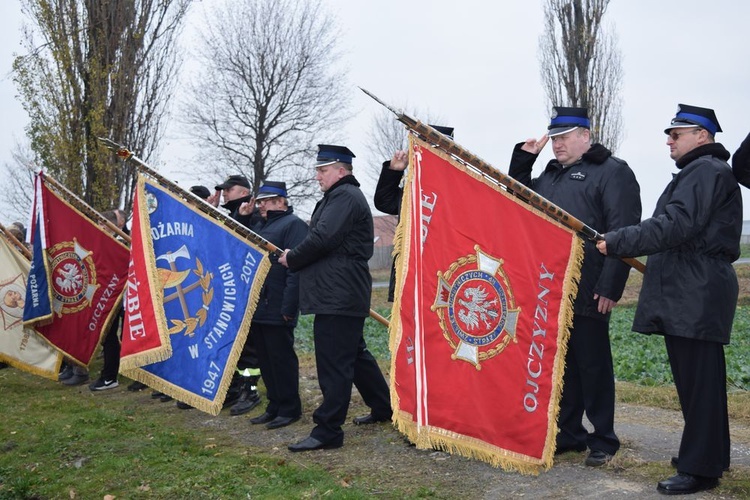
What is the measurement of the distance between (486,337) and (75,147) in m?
12.2

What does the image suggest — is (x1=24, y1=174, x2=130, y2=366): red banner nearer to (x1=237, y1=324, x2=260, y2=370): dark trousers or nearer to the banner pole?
(x1=237, y1=324, x2=260, y2=370): dark trousers

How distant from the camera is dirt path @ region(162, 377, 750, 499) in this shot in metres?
4.85

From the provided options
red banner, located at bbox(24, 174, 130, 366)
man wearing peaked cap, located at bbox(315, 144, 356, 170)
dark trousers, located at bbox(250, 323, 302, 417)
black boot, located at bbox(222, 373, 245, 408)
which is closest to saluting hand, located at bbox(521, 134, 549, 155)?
man wearing peaked cap, located at bbox(315, 144, 356, 170)

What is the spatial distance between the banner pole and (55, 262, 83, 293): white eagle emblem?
5.48 metres

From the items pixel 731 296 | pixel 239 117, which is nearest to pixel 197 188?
pixel 731 296

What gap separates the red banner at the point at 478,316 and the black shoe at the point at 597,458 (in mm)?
424

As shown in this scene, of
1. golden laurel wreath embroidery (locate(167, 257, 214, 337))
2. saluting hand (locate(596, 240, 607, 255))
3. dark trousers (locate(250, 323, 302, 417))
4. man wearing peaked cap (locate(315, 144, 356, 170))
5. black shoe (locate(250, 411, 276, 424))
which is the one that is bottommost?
black shoe (locate(250, 411, 276, 424))

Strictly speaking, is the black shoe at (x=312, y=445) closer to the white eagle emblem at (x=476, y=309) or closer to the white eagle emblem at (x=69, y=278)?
the white eagle emblem at (x=476, y=309)

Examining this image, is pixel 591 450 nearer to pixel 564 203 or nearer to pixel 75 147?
pixel 564 203

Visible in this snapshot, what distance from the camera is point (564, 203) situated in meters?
5.34

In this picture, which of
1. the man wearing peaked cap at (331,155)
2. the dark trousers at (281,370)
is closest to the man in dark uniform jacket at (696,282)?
the man wearing peaked cap at (331,155)

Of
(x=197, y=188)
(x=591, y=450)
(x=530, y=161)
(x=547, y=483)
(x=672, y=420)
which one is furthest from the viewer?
(x=197, y=188)

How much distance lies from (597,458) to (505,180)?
5.93 ft

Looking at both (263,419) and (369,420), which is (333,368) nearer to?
(369,420)
